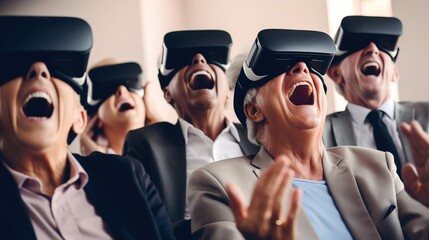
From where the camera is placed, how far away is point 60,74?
4.56 feet

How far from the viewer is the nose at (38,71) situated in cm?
135

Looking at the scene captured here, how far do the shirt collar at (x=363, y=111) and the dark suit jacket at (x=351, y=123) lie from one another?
16 mm

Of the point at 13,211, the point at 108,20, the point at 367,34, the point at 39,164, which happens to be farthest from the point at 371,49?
the point at 108,20

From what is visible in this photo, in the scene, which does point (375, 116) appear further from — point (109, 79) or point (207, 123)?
point (109, 79)

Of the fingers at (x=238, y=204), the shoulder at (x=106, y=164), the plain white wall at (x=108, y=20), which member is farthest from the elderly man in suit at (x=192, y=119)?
the plain white wall at (x=108, y=20)

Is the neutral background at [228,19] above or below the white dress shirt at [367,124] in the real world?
above

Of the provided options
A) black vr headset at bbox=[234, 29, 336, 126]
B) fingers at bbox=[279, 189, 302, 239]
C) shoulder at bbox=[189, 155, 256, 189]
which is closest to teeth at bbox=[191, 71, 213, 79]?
black vr headset at bbox=[234, 29, 336, 126]

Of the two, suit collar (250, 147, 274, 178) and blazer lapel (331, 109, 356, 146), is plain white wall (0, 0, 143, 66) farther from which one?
suit collar (250, 147, 274, 178)

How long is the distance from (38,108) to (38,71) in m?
0.08

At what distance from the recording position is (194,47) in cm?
225

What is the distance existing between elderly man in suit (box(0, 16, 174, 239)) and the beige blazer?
136 mm

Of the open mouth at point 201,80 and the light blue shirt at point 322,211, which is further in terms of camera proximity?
the open mouth at point 201,80

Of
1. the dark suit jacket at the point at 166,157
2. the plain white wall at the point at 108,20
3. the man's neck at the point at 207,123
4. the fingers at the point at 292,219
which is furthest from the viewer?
the plain white wall at the point at 108,20

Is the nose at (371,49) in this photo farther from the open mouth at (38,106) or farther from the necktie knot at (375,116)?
the open mouth at (38,106)
